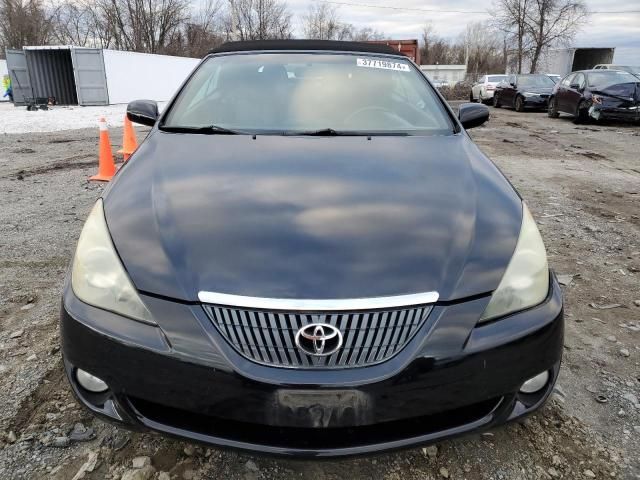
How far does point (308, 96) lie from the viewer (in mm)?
2746

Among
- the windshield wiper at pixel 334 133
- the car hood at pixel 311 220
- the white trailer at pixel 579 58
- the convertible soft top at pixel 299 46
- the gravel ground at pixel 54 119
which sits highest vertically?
the white trailer at pixel 579 58

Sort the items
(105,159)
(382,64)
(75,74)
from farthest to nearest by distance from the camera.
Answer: (75,74) < (105,159) < (382,64)

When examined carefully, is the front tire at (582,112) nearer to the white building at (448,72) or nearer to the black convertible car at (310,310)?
the black convertible car at (310,310)

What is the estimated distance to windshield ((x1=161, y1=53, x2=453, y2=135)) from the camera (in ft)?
8.52

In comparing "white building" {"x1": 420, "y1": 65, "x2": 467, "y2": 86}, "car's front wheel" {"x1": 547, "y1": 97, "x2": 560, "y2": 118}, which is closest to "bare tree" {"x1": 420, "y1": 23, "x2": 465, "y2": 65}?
"white building" {"x1": 420, "y1": 65, "x2": 467, "y2": 86}

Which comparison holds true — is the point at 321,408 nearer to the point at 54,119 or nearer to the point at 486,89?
the point at 54,119

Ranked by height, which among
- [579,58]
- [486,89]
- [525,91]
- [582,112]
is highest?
[579,58]

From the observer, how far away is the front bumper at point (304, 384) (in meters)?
1.36

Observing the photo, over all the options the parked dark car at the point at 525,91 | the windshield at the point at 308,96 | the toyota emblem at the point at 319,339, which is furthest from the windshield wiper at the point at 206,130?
the parked dark car at the point at 525,91

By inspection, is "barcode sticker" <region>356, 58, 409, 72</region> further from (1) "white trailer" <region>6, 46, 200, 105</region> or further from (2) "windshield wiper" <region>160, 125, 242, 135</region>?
(1) "white trailer" <region>6, 46, 200, 105</region>

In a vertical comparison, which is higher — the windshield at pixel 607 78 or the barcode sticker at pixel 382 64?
the barcode sticker at pixel 382 64

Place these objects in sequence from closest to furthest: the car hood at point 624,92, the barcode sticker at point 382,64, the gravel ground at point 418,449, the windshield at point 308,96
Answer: the gravel ground at point 418,449
the windshield at point 308,96
the barcode sticker at point 382,64
the car hood at point 624,92

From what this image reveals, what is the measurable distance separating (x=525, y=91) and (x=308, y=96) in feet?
57.4

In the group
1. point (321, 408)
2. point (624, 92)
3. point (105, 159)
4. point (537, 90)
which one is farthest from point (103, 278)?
point (537, 90)
